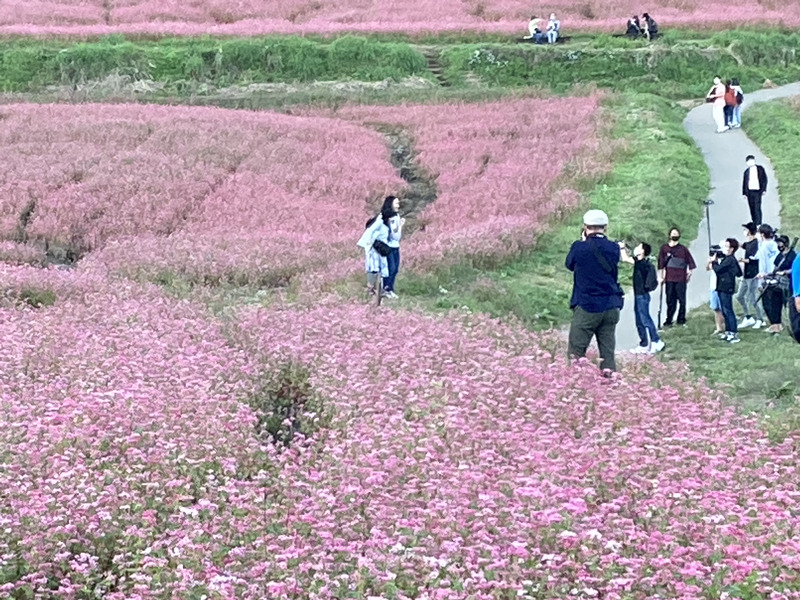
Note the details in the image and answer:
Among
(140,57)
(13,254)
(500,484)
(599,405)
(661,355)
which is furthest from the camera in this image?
(140,57)

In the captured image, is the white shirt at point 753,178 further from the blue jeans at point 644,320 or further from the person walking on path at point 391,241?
the person walking on path at point 391,241

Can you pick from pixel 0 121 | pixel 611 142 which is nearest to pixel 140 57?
pixel 0 121

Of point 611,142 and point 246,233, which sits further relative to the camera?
point 611,142

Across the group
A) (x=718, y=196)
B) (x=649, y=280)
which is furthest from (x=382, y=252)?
(x=718, y=196)

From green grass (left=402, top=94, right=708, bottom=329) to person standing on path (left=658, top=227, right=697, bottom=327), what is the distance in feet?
4.55

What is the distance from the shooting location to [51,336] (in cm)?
1312

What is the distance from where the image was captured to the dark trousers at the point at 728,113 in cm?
3365

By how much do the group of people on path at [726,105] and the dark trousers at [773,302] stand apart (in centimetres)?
1652

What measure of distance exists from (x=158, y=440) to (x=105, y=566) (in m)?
1.29

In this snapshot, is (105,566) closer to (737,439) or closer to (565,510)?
(565,510)

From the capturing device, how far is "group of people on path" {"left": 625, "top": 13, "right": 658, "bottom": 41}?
47.4 metres

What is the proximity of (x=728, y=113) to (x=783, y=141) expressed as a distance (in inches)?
121

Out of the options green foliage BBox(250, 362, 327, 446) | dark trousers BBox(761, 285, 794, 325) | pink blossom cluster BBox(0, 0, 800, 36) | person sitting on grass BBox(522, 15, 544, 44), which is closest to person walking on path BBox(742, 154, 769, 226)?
dark trousers BBox(761, 285, 794, 325)

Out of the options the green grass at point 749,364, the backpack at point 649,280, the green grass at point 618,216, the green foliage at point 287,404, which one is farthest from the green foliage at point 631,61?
the green foliage at point 287,404
